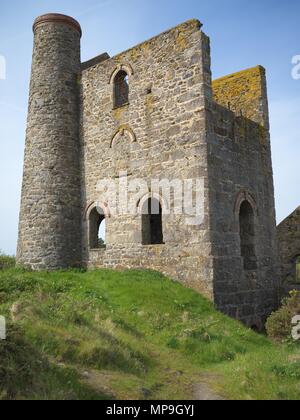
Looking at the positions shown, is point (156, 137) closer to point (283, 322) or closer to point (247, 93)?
point (247, 93)

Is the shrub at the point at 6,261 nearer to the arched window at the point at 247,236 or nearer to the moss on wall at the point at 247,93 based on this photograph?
the arched window at the point at 247,236

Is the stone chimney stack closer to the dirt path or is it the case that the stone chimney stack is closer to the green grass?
the green grass

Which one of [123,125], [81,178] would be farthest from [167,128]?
[81,178]

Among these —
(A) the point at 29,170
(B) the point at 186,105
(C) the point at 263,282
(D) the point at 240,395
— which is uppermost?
(B) the point at 186,105

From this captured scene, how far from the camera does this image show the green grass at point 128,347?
5219 millimetres

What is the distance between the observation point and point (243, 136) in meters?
13.2

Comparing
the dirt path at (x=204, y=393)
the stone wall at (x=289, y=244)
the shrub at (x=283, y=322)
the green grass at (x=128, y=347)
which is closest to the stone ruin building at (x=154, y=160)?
the stone wall at (x=289, y=244)

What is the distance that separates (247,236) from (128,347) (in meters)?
7.36

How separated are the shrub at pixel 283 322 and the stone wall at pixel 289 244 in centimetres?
454

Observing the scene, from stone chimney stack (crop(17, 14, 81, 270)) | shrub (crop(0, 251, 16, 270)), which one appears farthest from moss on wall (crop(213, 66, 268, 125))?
shrub (crop(0, 251, 16, 270))

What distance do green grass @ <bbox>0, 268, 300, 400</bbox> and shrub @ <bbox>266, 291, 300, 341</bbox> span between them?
683 millimetres

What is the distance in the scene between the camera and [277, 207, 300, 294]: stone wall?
14891 millimetres

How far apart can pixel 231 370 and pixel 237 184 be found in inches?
268

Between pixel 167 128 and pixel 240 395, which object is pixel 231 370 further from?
pixel 167 128
